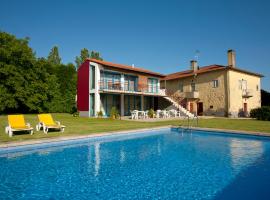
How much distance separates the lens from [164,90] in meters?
30.7

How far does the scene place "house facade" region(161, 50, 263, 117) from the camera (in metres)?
28.7

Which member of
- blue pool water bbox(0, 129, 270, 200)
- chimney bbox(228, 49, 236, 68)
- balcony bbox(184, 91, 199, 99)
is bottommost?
blue pool water bbox(0, 129, 270, 200)

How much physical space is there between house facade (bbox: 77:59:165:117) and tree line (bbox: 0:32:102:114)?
10.7ft

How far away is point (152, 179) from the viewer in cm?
596

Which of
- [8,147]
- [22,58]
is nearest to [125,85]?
[22,58]

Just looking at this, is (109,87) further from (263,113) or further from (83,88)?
(263,113)

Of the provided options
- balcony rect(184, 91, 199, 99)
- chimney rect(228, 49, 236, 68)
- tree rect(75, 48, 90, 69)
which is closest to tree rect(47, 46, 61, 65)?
tree rect(75, 48, 90, 69)

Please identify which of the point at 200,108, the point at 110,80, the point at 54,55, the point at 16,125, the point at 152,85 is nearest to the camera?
the point at 16,125

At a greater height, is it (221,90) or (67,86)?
(67,86)

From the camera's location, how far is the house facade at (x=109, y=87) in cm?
2416

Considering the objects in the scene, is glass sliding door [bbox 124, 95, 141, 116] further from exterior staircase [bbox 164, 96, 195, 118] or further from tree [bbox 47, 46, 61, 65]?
tree [bbox 47, 46, 61, 65]

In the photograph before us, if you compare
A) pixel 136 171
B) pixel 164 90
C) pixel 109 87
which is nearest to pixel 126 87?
pixel 109 87

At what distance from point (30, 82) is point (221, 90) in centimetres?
2566

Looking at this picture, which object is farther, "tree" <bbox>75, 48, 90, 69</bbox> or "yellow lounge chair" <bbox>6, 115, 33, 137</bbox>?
"tree" <bbox>75, 48, 90, 69</bbox>
